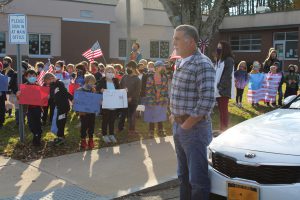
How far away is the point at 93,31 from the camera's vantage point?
28125 millimetres

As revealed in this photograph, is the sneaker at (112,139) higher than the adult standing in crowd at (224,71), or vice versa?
the adult standing in crowd at (224,71)

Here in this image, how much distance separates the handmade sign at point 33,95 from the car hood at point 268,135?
4370 millimetres

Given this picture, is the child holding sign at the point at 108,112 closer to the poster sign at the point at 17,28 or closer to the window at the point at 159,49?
the poster sign at the point at 17,28

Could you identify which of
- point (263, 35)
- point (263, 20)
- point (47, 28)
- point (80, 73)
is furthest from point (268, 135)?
point (263, 35)

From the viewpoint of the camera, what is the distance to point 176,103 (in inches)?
176

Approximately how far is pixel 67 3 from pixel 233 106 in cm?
1587

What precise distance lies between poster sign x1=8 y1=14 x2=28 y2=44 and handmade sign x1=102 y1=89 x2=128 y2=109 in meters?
1.85

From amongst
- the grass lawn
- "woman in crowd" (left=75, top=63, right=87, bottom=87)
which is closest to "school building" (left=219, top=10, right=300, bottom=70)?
the grass lawn

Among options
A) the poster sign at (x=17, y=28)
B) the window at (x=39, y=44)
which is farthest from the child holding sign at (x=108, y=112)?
the window at (x=39, y=44)

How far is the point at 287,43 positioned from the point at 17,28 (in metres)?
31.1

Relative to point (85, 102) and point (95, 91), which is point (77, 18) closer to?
point (95, 91)

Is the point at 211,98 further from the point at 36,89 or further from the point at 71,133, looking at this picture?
the point at 71,133

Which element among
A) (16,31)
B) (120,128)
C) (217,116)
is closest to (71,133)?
(120,128)

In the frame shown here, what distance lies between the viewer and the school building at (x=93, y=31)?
84.4 ft
